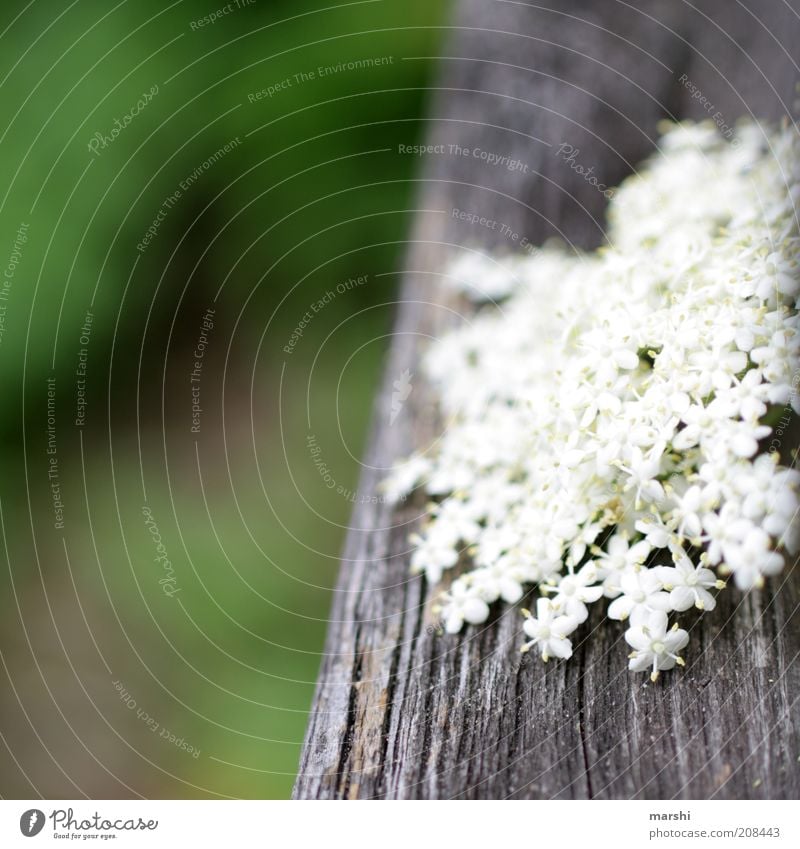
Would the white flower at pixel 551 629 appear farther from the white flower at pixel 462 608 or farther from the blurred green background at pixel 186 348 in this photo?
the blurred green background at pixel 186 348

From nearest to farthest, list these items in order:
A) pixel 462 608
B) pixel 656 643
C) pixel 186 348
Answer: pixel 656 643, pixel 462 608, pixel 186 348

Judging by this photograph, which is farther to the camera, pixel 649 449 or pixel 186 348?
pixel 186 348
